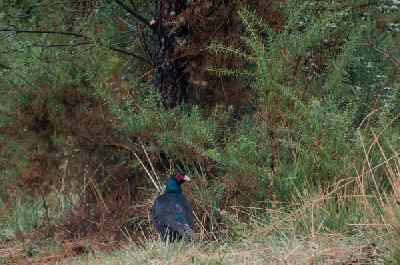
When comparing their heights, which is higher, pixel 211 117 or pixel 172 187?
pixel 211 117

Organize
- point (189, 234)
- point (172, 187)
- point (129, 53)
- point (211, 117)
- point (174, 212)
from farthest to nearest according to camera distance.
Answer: point (129, 53) < point (211, 117) < point (172, 187) < point (174, 212) < point (189, 234)

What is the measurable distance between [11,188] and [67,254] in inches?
68.1

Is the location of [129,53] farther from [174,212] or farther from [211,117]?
[174,212]

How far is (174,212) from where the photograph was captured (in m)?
7.23

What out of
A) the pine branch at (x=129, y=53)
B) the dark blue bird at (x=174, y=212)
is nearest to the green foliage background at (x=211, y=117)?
the pine branch at (x=129, y=53)

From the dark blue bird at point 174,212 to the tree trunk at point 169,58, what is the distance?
1.18 metres

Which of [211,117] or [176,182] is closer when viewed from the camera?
[176,182]

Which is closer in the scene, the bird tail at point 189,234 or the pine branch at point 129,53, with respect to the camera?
the bird tail at point 189,234

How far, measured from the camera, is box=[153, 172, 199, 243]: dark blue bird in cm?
721

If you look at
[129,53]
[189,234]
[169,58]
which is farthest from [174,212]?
[129,53]

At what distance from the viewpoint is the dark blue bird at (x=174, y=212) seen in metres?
7.21

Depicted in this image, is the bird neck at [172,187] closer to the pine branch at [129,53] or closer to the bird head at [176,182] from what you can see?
the bird head at [176,182]

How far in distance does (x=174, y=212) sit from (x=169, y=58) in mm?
2003

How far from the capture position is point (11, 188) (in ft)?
29.8
